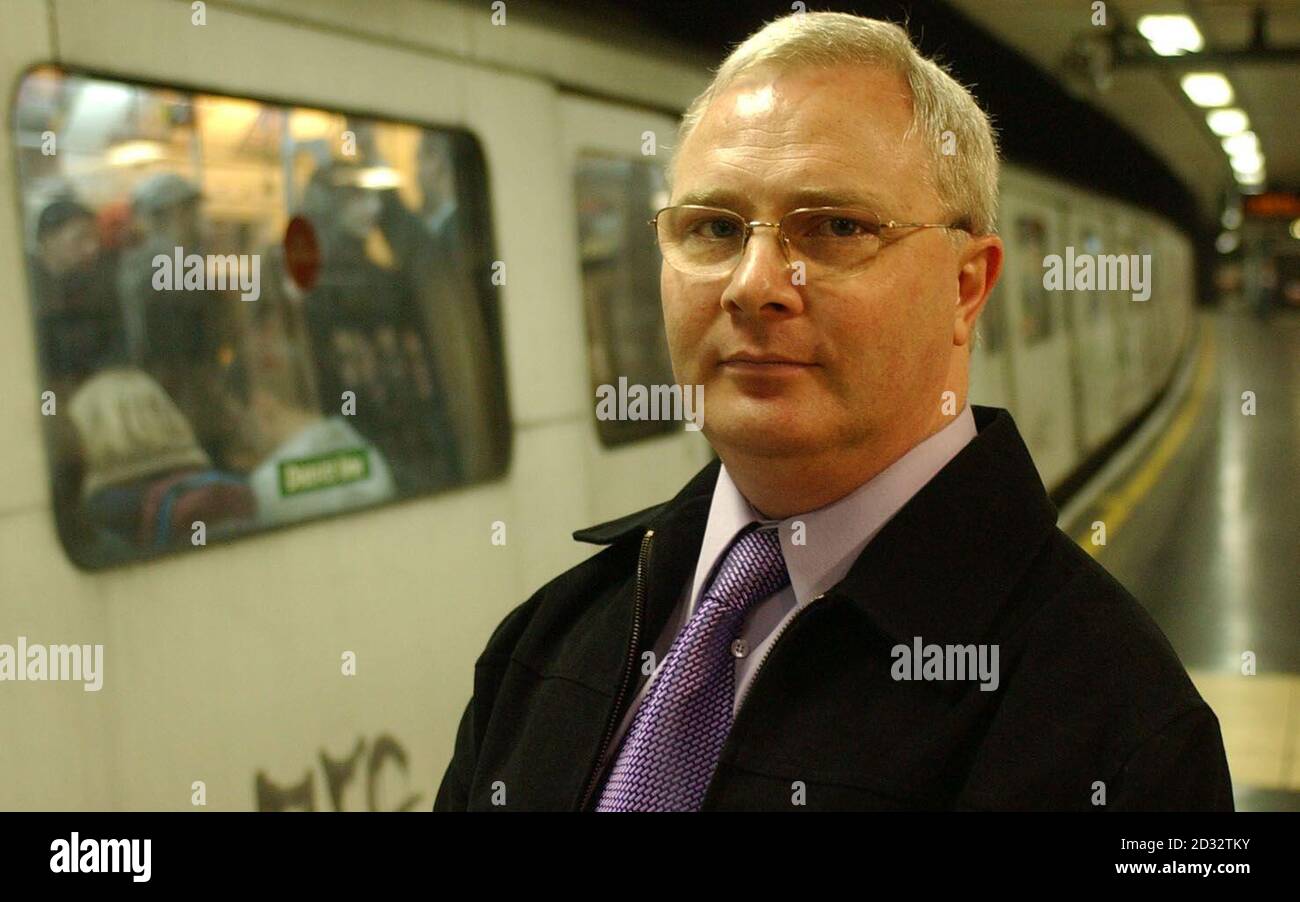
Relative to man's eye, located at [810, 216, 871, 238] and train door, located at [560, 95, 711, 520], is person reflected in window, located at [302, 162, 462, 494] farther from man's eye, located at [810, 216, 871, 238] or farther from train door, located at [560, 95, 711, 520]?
man's eye, located at [810, 216, 871, 238]

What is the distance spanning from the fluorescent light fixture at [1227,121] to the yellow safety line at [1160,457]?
648 mm

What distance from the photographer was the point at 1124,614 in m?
1.09

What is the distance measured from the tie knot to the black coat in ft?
0.29

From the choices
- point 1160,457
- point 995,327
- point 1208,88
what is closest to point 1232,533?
point 1160,457

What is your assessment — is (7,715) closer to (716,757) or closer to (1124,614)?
(716,757)

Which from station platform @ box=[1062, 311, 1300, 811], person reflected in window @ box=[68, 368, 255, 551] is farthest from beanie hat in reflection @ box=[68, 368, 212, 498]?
station platform @ box=[1062, 311, 1300, 811]

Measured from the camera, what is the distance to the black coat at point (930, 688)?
1028 millimetres

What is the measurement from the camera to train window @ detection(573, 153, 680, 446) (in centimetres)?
275

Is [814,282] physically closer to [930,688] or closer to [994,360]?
[930,688]

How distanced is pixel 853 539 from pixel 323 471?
1325 millimetres

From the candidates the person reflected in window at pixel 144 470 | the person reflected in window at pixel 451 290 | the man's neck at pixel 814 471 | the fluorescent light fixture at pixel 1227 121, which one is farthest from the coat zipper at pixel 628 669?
the fluorescent light fixture at pixel 1227 121

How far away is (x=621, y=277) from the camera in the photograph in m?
2.84

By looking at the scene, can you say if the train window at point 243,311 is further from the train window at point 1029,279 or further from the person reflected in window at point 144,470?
the train window at point 1029,279
